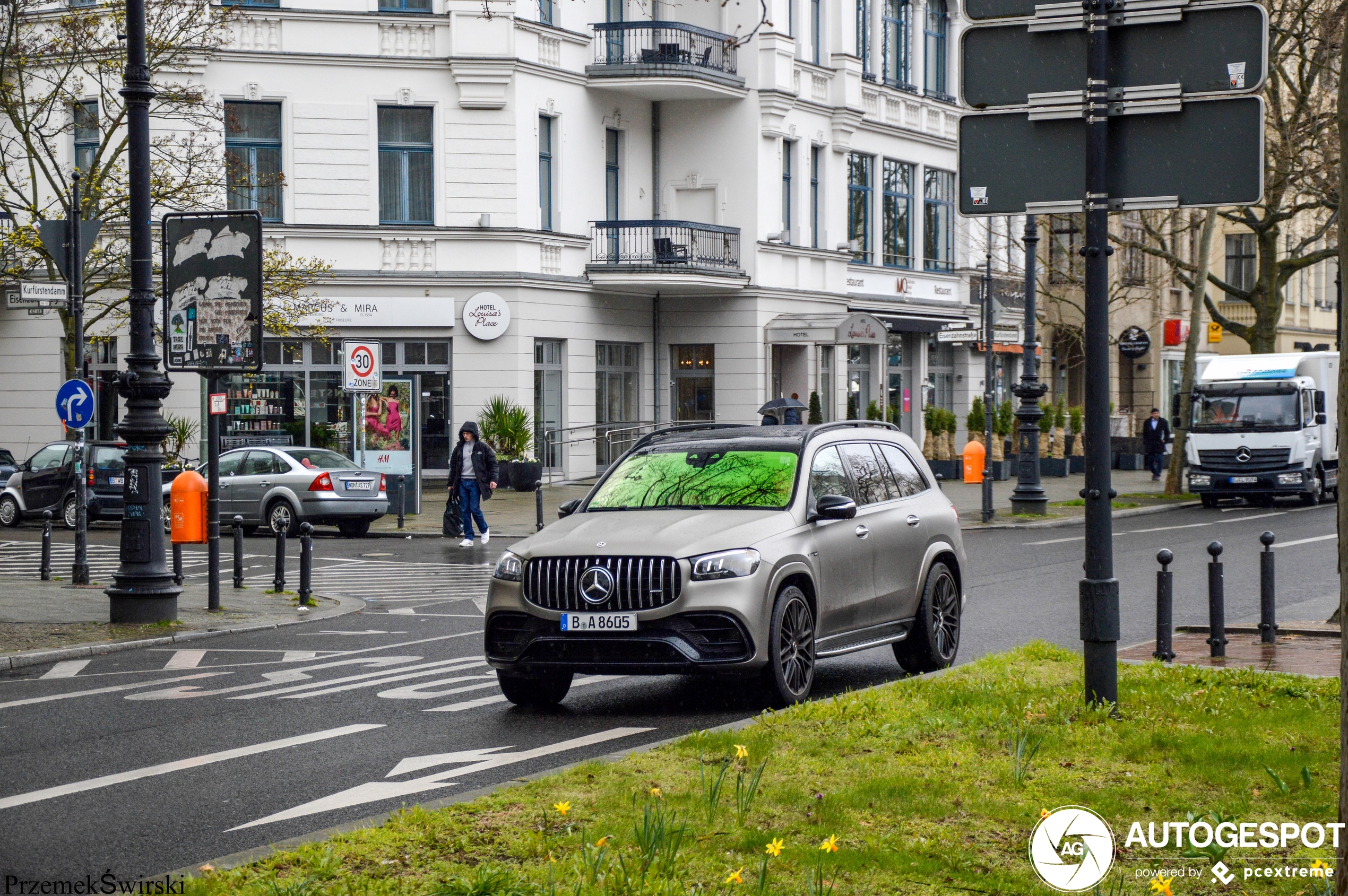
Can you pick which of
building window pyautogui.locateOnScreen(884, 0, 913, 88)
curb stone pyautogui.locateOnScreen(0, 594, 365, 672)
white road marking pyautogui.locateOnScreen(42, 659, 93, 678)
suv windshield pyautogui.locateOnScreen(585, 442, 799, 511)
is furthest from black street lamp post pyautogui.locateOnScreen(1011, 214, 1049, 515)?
white road marking pyautogui.locateOnScreen(42, 659, 93, 678)

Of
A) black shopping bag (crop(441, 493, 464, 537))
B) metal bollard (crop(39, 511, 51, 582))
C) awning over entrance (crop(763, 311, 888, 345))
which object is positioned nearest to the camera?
metal bollard (crop(39, 511, 51, 582))

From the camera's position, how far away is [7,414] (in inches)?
1470

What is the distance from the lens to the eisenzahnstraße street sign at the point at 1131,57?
25.8 feet

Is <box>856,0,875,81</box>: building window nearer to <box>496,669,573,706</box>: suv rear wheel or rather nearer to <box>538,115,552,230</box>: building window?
<box>538,115,552,230</box>: building window

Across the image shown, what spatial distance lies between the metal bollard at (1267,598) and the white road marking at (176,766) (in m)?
6.55

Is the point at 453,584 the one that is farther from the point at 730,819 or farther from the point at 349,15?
the point at 349,15

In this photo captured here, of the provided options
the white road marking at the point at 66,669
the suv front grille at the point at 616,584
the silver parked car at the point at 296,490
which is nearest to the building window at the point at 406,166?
the silver parked car at the point at 296,490

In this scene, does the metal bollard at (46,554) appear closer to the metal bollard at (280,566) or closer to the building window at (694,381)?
the metal bollard at (280,566)

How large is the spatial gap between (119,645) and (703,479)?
5.68 meters

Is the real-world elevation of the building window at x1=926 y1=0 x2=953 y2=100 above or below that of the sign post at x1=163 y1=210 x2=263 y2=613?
above

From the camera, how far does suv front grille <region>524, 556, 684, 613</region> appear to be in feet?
31.9

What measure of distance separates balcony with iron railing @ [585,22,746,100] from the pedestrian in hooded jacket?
52.1ft

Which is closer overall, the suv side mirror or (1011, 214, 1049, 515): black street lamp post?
the suv side mirror

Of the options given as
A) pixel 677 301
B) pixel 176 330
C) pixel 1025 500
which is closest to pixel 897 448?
pixel 176 330
